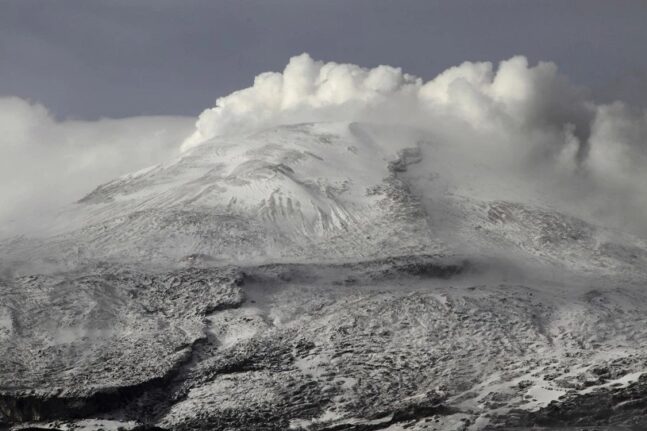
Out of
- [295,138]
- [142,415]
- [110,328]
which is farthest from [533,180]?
[142,415]

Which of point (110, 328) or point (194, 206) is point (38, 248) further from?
point (110, 328)

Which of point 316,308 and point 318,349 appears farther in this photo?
point 316,308

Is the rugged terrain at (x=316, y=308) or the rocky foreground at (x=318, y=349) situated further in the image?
the rugged terrain at (x=316, y=308)

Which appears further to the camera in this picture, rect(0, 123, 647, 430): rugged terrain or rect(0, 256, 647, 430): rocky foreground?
rect(0, 123, 647, 430): rugged terrain

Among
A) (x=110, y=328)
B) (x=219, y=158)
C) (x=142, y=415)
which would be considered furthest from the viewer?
(x=219, y=158)

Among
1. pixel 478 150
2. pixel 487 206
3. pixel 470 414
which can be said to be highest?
pixel 478 150
